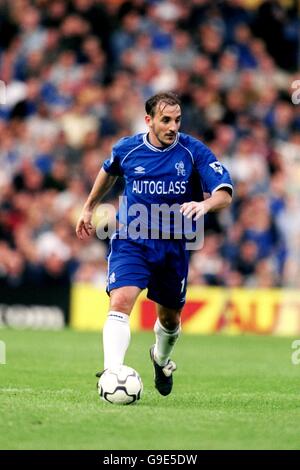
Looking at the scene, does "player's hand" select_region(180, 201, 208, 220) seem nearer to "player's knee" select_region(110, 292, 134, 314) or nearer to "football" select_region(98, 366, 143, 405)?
"player's knee" select_region(110, 292, 134, 314)

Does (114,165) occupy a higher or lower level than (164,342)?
higher

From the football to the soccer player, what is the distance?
1.74 ft

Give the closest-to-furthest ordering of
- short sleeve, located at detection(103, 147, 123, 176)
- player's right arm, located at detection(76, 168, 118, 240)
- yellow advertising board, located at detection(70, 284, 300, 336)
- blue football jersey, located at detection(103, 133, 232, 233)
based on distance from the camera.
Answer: blue football jersey, located at detection(103, 133, 232, 233) → short sleeve, located at detection(103, 147, 123, 176) → player's right arm, located at detection(76, 168, 118, 240) → yellow advertising board, located at detection(70, 284, 300, 336)

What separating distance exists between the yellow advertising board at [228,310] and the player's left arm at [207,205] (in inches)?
406

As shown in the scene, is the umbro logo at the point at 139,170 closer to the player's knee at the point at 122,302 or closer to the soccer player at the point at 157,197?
the soccer player at the point at 157,197

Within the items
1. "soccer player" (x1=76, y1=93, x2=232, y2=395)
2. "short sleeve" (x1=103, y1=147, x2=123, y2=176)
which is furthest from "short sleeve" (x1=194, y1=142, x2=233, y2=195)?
Result: "short sleeve" (x1=103, y1=147, x2=123, y2=176)

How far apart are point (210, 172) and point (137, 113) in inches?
482

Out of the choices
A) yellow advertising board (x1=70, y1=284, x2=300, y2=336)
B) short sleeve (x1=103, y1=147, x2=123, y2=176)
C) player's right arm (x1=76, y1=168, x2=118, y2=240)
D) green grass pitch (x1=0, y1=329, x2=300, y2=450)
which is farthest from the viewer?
yellow advertising board (x1=70, y1=284, x2=300, y2=336)

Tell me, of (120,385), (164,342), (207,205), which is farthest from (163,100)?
(120,385)

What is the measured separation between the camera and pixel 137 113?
67.7ft

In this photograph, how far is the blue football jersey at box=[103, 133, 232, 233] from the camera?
862 centimetres

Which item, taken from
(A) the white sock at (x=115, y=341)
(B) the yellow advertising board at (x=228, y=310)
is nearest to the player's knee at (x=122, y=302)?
(A) the white sock at (x=115, y=341)

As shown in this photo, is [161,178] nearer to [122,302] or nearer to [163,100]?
[163,100]
